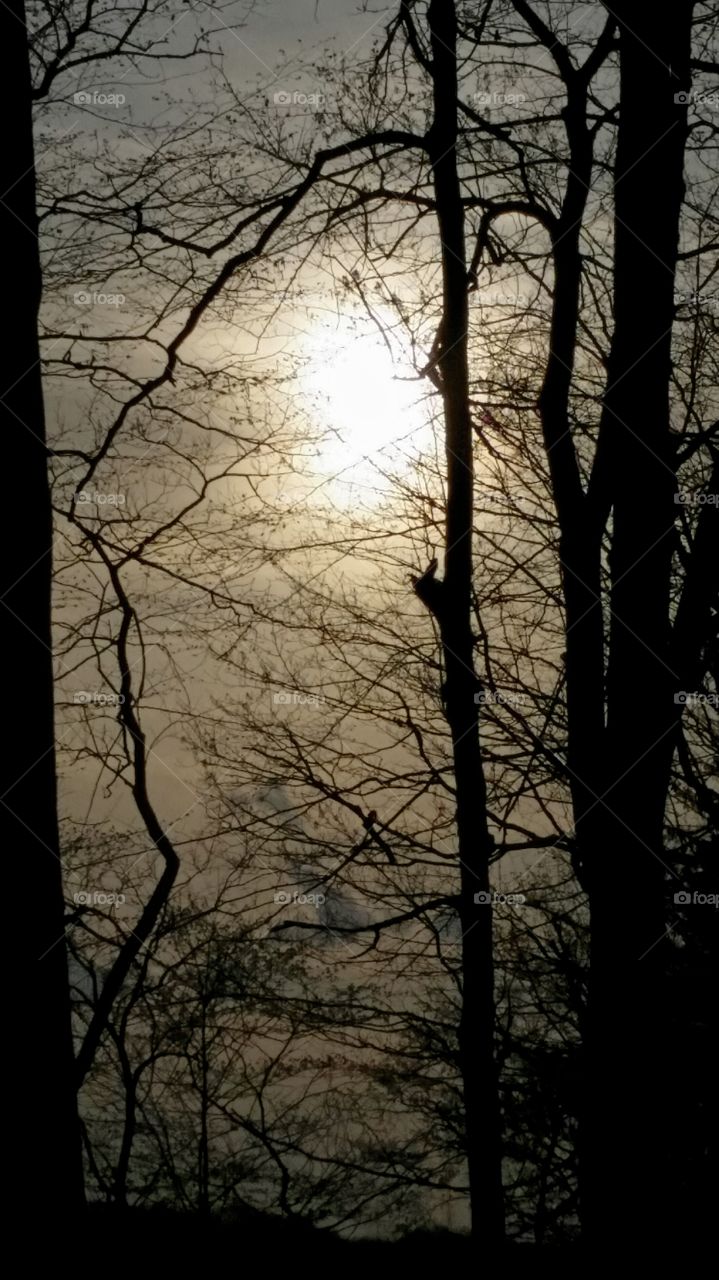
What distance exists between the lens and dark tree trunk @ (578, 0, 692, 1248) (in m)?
4.47

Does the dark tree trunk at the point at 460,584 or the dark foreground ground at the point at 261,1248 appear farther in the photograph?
the dark foreground ground at the point at 261,1248

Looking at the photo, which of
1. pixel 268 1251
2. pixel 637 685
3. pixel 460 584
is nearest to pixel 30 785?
pixel 637 685

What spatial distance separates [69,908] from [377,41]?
599 cm

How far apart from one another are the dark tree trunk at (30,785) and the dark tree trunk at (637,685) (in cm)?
206

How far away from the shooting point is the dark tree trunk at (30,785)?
339cm

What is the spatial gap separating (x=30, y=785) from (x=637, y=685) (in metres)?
2.37

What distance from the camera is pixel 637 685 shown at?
4695 mm

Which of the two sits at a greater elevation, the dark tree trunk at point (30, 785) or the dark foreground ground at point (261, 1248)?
the dark tree trunk at point (30, 785)

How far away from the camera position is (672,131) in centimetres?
499

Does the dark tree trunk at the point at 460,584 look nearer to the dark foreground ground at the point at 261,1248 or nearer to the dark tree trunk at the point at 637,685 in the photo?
the dark tree trunk at the point at 637,685

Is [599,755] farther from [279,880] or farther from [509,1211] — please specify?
[509,1211]

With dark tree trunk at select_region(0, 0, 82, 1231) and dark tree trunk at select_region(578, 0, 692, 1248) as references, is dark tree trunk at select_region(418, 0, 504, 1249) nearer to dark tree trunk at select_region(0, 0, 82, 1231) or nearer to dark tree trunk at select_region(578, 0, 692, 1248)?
dark tree trunk at select_region(578, 0, 692, 1248)

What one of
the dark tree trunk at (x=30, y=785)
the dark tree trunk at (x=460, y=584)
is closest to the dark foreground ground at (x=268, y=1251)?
the dark tree trunk at (x=460, y=584)

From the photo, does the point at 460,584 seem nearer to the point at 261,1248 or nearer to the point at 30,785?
the point at 30,785
